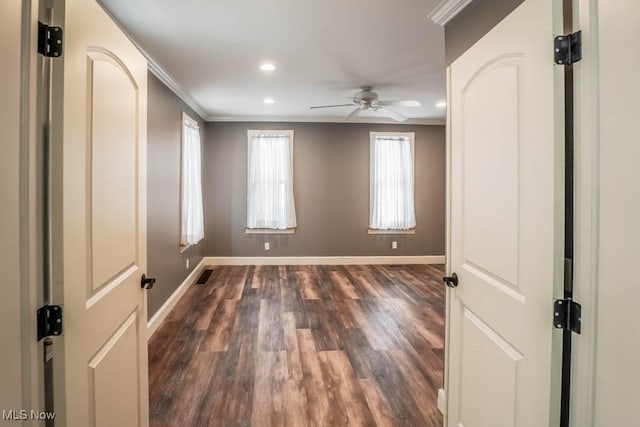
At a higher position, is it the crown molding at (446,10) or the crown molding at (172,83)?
the crown molding at (172,83)

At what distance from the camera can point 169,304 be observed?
3.72m

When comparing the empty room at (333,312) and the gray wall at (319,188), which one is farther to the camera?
the gray wall at (319,188)

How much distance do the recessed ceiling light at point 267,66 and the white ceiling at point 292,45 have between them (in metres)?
0.06

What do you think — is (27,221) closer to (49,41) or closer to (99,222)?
(99,222)

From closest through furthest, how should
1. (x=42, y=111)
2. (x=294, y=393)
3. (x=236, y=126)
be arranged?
1. (x=42, y=111)
2. (x=294, y=393)
3. (x=236, y=126)

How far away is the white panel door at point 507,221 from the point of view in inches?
39.0

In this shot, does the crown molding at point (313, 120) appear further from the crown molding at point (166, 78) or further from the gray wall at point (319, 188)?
the crown molding at point (166, 78)

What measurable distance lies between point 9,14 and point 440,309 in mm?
4087

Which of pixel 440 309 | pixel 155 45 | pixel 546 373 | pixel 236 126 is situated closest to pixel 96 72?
pixel 546 373

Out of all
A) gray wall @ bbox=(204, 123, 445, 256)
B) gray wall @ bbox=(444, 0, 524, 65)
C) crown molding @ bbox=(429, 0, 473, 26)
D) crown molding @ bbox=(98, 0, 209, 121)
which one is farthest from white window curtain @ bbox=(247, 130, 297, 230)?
gray wall @ bbox=(444, 0, 524, 65)

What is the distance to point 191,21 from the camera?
7.79ft

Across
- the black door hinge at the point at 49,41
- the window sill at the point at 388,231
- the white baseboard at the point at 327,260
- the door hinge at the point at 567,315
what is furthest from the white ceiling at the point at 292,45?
the white baseboard at the point at 327,260

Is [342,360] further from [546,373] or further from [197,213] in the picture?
[197,213]

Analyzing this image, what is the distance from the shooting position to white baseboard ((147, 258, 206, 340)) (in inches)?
124
